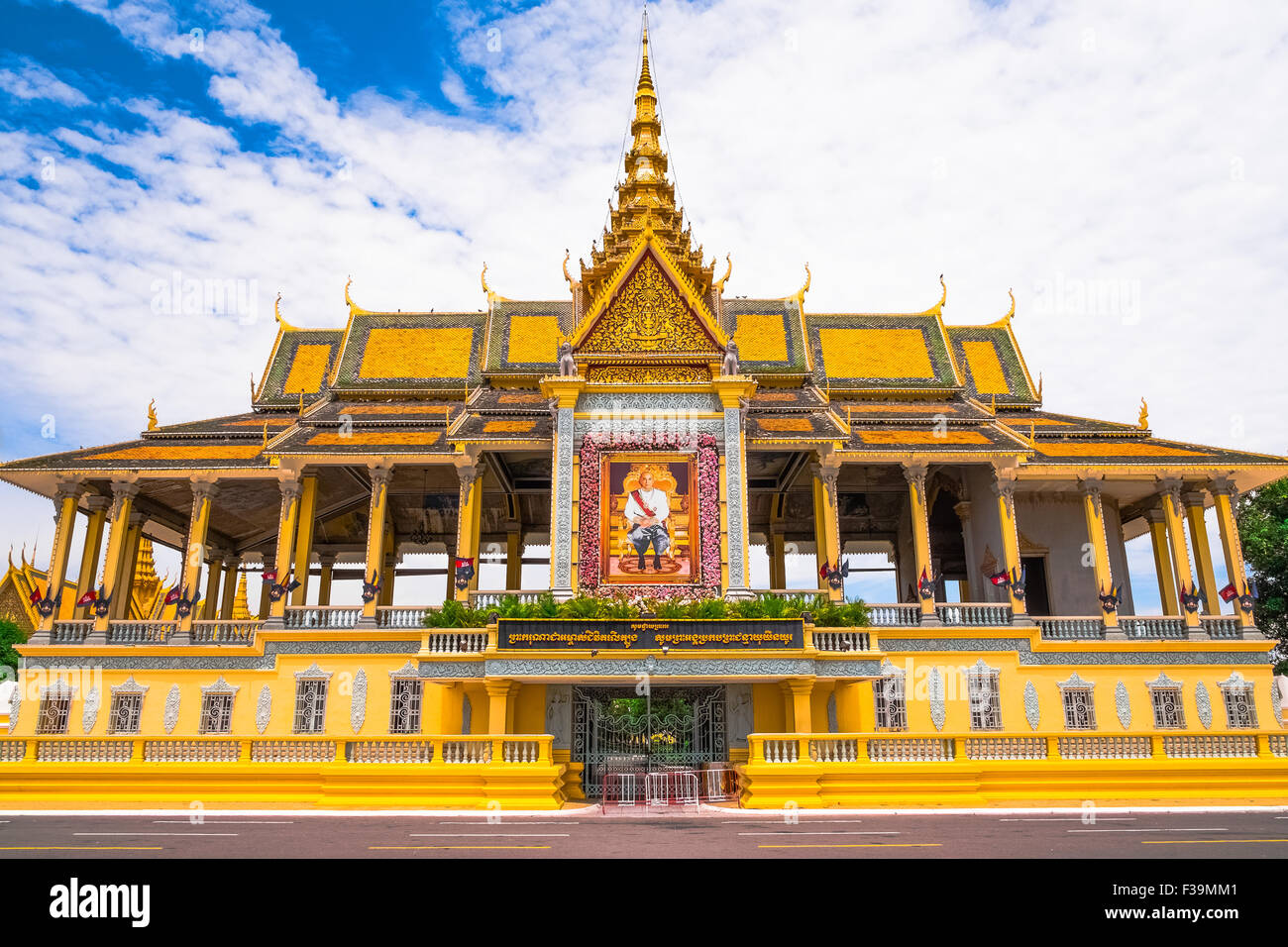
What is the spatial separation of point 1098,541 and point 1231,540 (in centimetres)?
373

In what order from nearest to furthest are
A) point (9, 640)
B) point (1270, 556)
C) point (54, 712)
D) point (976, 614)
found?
point (54, 712) → point (976, 614) → point (1270, 556) → point (9, 640)

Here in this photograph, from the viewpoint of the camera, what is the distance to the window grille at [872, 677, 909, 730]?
21484 mm

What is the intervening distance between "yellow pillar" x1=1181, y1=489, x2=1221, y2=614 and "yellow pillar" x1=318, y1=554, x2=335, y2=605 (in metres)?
27.0

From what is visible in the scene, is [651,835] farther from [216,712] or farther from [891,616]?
[216,712]

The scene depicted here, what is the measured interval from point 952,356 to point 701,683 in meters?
16.6

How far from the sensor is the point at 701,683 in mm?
18953

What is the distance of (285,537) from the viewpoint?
23.8 meters

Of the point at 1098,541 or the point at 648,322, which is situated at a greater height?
the point at 648,322

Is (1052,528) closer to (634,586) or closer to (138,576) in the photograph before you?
(634,586)

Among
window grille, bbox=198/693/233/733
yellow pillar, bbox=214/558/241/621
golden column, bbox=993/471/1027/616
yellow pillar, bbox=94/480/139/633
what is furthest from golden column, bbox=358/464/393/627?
golden column, bbox=993/471/1027/616

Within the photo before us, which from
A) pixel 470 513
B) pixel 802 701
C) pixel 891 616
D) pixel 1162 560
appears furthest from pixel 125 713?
pixel 1162 560

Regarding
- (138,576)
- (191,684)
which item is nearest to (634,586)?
(191,684)

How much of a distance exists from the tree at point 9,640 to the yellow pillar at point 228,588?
1194cm

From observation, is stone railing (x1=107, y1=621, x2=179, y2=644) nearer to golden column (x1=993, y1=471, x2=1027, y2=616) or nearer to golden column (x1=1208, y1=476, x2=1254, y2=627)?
golden column (x1=993, y1=471, x2=1027, y2=616)
